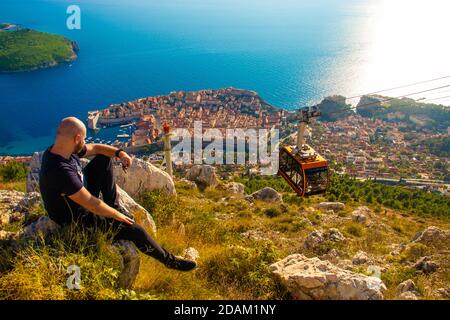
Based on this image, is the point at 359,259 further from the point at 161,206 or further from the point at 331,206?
the point at 331,206

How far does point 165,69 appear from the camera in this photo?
68000 millimetres

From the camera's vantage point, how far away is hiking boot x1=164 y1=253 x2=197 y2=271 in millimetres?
3373

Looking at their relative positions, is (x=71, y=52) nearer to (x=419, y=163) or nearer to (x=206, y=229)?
(x=419, y=163)

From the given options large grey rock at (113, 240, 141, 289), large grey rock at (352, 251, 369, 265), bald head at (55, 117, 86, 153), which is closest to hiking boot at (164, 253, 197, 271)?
large grey rock at (113, 240, 141, 289)

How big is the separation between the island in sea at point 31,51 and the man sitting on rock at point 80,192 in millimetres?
67544

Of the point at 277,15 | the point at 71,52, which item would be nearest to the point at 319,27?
the point at 277,15

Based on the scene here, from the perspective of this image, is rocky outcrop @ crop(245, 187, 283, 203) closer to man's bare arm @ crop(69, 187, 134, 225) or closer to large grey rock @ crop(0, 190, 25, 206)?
large grey rock @ crop(0, 190, 25, 206)

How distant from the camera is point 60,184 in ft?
9.48

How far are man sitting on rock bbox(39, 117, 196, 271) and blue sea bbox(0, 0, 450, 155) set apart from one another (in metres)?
40.0

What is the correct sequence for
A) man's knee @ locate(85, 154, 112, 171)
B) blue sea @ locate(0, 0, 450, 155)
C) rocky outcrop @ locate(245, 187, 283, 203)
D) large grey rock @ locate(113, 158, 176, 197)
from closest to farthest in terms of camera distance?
man's knee @ locate(85, 154, 112, 171), large grey rock @ locate(113, 158, 176, 197), rocky outcrop @ locate(245, 187, 283, 203), blue sea @ locate(0, 0, 450, 155)

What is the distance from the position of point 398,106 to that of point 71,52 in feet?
203

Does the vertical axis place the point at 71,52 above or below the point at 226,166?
above

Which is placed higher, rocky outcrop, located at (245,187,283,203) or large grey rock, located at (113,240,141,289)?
large grey rock, located at (113,240,141,289)

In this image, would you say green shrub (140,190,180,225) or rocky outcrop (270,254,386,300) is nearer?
rocky outcrop (270,254,386,300)
